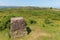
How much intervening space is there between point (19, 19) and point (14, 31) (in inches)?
64.9

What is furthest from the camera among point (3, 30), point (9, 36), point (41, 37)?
point (3, 30)

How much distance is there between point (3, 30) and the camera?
2270cm

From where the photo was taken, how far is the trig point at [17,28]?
18.9 m

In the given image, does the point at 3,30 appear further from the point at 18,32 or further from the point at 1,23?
the point at 18,32

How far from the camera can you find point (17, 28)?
1897 centimetres

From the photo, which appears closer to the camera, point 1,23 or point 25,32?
point 25,32

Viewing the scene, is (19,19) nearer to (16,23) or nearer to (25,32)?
(16,23)

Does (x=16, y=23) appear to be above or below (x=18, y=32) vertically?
above

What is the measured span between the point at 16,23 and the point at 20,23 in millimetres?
543

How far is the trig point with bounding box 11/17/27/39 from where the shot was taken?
18875 millimetres

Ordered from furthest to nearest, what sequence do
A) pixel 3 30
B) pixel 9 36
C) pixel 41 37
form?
pixel 3 30
pixel 9 36
pixel 41 37

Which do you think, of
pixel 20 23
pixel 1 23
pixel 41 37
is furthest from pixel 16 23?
pixel 1 23

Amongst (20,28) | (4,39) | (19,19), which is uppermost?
(19,19)

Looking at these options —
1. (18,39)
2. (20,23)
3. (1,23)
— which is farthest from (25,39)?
(1,23)
